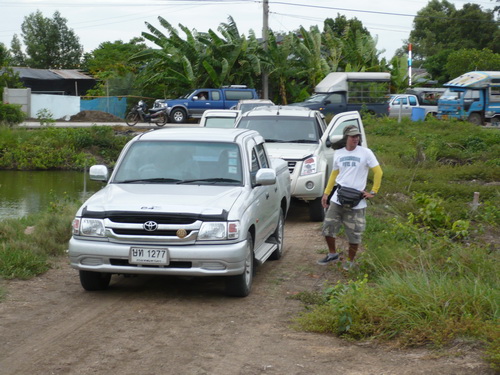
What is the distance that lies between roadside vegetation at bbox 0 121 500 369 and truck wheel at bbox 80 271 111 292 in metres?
1.11

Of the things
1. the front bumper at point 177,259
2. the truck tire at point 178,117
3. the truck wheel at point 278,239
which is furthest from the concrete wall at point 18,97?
the front bumper at point 177,259

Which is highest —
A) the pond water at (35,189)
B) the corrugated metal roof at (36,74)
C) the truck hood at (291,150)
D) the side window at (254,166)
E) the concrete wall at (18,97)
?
the corrugated metal roof at (36,74)

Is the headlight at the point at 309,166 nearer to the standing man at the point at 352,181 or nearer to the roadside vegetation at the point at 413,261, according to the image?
the roadside vegetation at the point at 413,261

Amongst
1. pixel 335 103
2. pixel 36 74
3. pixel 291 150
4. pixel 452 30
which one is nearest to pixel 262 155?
pixel 291 150

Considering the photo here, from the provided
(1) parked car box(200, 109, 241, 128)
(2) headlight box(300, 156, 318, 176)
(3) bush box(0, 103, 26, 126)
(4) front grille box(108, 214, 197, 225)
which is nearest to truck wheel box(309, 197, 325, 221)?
(2) headlight box(300, 156, 318, 176)

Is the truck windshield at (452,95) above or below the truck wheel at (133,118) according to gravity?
above

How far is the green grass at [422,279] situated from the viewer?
20.8 ft

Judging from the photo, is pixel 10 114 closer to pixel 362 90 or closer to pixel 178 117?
pixel 178 117

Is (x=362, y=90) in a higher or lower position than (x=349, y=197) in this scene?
higher

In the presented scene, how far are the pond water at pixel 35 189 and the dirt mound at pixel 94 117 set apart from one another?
13.9m

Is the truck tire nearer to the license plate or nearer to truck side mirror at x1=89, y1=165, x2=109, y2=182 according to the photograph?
truck side mirror at x1=89, y1=165, x2=109, y2=182

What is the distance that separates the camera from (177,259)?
7.58 meters

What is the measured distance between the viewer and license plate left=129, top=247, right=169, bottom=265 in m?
7.59

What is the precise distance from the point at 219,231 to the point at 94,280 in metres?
1.61
